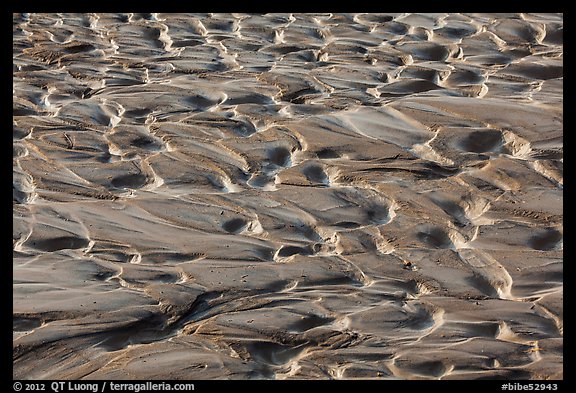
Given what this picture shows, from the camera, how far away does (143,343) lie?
273cm

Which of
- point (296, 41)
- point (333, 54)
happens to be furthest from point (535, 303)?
point (296, 41)

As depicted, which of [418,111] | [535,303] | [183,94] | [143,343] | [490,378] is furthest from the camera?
[183,94]

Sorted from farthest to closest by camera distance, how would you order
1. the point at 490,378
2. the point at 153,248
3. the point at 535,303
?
1. the point at 153,248
2. the point at 535,303
3. the point at 490,378

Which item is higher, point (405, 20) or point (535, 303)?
point (405, 20)

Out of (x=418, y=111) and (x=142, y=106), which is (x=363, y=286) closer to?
(x=418, y=111)

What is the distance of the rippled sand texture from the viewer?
8.93 ft

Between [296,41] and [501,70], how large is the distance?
150 cm

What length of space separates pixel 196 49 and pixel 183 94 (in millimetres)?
927

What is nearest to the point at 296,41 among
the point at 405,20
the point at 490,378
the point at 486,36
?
the point at 405,20

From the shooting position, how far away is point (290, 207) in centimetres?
360

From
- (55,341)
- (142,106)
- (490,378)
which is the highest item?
(142,106)

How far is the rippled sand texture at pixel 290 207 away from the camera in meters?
2.72

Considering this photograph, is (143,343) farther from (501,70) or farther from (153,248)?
(501,70)

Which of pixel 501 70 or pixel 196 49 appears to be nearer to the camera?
pixel 501 70
